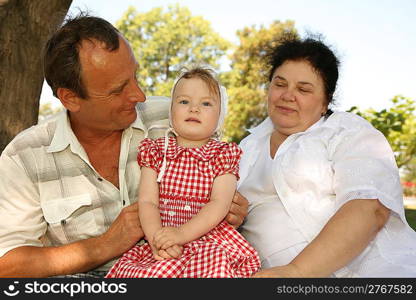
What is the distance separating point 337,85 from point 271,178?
729mm

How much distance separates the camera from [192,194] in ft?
9.22

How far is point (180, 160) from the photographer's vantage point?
2.87m

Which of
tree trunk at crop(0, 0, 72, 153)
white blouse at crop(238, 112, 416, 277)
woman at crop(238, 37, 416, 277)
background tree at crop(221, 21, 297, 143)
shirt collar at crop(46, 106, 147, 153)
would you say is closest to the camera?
woman at crop(238, 37, 416, 277)

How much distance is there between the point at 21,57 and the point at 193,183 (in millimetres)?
3653

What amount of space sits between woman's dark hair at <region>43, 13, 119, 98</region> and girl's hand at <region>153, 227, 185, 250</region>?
1.05 m

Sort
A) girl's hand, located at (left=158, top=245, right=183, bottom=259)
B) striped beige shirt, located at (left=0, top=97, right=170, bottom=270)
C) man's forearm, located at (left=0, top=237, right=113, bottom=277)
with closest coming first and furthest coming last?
girl's hand, located at (left=158, top=245, right=183, bottom=259)
man's forearm, located at (left=0, top=237, right=113, bottom=277)
striped beige shirt, located at (left=0, top=97, right=170, bottom=270)

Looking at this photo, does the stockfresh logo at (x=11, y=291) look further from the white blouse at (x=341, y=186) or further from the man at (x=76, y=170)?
the white blouse at (x=341, y=186)

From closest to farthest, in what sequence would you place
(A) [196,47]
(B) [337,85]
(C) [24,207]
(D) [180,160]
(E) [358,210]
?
(E) [358,210] < (D) [180,160] < (C) [24,207] < (B) [337,85] < (A) [196,47]

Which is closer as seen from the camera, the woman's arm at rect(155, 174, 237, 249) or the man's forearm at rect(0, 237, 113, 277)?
the woman's arm at rect(155, 174, 237, 249)

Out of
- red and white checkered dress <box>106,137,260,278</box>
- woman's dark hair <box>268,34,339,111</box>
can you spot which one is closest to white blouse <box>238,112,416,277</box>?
woman's dark hair <box>268,34,339,111</box>

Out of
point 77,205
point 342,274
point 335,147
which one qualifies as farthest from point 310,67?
point 77,205

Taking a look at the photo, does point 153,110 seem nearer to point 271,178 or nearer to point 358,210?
point 271,178

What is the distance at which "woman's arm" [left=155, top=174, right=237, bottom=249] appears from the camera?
2.58m

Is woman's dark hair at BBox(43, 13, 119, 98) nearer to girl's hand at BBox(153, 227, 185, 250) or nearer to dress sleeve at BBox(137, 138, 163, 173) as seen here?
dress sleeve at BBox(137, 138, 163, 173)
